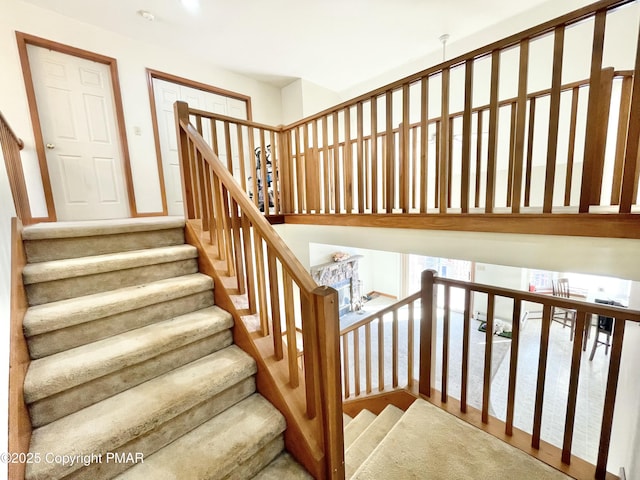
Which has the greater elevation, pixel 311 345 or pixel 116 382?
pixel 311 345

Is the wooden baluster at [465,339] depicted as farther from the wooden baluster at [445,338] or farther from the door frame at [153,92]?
the door frame at [153,92]

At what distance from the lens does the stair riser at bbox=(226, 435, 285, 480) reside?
42.7 inches

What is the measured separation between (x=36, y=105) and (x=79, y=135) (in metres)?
0.38

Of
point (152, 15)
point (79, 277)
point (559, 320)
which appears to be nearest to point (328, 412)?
point (79, 277)

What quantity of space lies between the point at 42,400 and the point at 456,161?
5.30 meters

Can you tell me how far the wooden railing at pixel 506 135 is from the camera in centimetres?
130

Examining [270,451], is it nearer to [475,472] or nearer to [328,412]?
[328,412]

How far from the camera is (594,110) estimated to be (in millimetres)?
1265

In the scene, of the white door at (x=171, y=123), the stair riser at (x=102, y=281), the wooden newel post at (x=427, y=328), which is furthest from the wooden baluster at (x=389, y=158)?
the white door at (x=171, y=123)

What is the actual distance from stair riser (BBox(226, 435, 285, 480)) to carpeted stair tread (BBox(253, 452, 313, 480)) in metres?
0.02

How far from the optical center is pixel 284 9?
281 cm

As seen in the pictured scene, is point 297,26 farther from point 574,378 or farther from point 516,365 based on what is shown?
point 574,378

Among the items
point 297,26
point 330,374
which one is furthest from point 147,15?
point 330,374

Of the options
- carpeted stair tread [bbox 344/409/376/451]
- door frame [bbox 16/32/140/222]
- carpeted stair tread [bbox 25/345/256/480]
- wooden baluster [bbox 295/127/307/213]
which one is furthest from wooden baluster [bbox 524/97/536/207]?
door frame [bbox 16/32/140/222]
